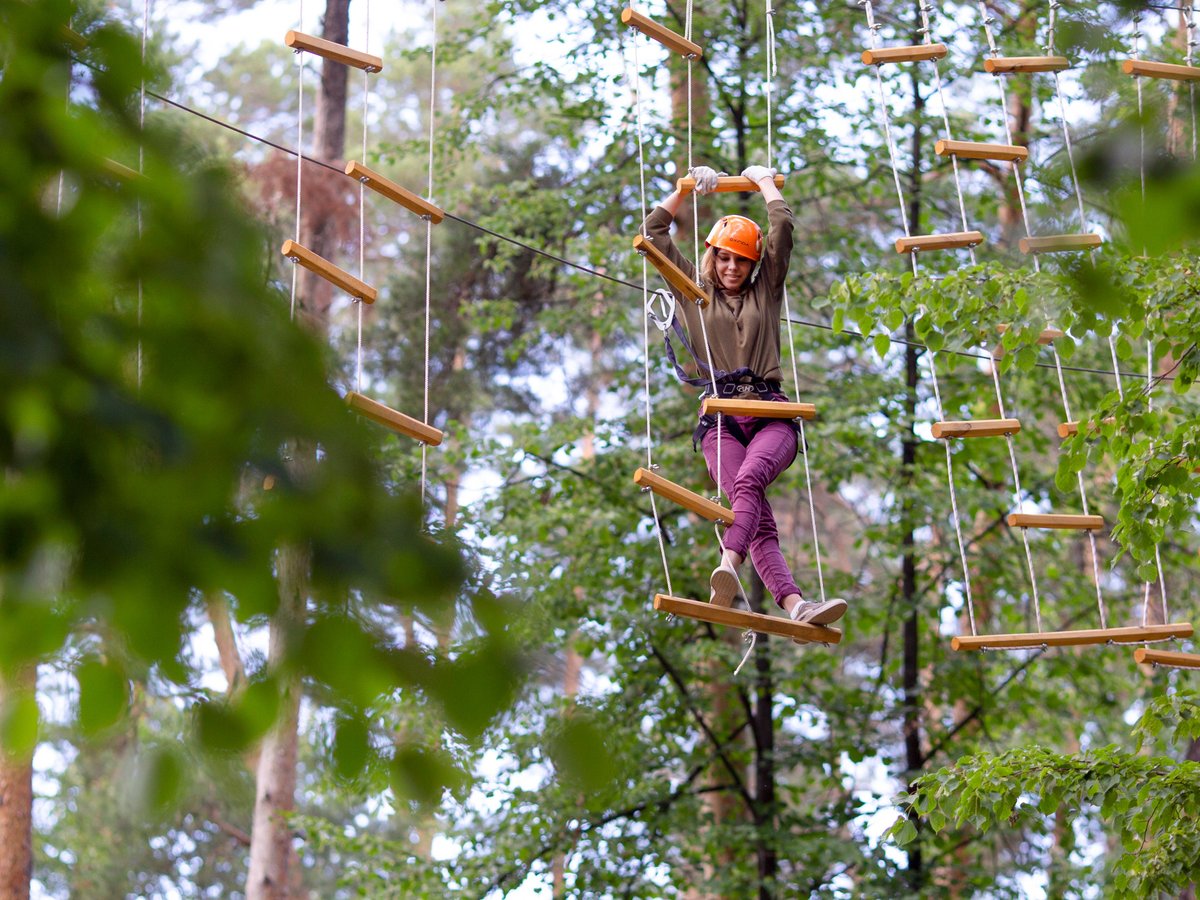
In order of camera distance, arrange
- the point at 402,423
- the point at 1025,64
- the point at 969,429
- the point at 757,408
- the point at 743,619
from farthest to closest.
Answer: the point at 1025,64 < the point at 969,429 < the point at 757,408 < the point at 402,423 < the point at 743,619

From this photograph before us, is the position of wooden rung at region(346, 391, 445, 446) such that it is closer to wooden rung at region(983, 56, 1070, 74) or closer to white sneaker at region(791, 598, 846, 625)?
white sneaker at region(791, 598, 846, 625)

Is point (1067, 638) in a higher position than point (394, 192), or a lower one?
lower

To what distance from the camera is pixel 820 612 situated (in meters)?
5.12

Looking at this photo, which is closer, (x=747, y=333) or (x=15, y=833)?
(x=747, y=333)

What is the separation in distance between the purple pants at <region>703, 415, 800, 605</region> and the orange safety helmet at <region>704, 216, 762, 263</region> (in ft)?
1.93

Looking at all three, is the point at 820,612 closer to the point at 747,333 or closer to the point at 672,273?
the point at 747,333

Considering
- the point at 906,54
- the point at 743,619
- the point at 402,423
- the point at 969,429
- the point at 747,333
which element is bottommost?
the point at 743,619

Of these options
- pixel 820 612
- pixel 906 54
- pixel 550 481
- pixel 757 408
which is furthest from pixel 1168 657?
pixel 550 481

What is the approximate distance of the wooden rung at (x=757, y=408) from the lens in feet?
17.6

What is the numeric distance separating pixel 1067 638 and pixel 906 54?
2.26 metres

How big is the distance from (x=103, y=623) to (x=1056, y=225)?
1274 millimetres

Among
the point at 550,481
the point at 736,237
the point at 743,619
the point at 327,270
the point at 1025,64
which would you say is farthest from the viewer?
the point at 550,481

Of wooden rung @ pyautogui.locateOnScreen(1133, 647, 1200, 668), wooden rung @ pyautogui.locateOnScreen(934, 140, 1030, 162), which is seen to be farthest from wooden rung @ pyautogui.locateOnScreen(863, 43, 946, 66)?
wooden rung @ pyautogui.locateOnScreen(1133, 647, 1200, 668)

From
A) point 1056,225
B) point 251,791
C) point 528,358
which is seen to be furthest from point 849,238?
point 251,791
